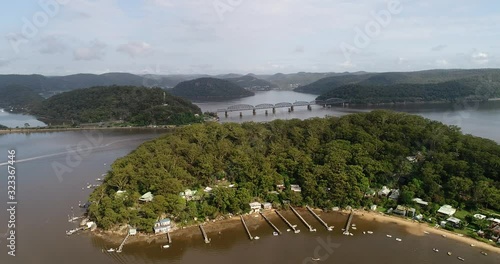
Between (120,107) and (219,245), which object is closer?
(219,245)

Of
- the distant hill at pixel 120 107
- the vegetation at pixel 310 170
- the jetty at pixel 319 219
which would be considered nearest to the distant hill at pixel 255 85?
the distant hill at pixel 120 107

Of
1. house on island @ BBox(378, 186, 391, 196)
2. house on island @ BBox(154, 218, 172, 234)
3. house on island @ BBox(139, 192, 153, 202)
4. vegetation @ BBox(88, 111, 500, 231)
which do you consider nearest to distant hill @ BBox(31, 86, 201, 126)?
vegetation @ BBox(88, 111, 500, 231)

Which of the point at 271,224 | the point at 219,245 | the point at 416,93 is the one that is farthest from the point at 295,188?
the point at 416,93

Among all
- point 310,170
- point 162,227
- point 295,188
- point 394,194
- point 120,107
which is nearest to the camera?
point 162,227

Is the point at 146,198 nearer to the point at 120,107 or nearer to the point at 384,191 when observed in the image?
the point at 384,191

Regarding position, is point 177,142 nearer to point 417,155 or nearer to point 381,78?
point 417,155

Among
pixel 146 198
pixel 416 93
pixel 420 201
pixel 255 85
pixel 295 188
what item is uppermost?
pixel 255 85

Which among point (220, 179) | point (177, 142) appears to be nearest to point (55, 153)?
point (177, 142)

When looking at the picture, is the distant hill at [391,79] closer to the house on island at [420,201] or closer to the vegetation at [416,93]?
the vegetation at [416,93]
